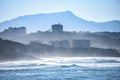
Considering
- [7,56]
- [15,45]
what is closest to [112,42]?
[15,45]

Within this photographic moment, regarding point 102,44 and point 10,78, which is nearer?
point 10,78

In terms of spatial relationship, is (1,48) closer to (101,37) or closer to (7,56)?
(7,56)

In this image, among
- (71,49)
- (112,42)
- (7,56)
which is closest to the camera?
(7,56)

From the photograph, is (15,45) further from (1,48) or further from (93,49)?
(93,49)

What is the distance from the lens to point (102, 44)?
162 metres

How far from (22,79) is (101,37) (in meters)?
128

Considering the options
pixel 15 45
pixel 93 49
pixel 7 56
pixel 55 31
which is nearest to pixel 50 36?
pixel 55 31

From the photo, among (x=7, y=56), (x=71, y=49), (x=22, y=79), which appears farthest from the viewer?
(x=71, y=49)

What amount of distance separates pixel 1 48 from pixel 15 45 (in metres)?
8.76

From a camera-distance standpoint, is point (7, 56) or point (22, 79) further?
point (7, 56)

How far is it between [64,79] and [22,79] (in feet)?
16.9

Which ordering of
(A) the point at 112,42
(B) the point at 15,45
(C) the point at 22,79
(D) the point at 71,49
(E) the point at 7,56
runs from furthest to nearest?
(A) the point at 112,42
(D) the point at 71,49
(B) the point at 15,45
(E) the point at 7,56
(C) the point at 22,79

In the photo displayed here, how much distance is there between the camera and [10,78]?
43.3 metres

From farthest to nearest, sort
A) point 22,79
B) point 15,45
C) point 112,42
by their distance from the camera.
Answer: point 112,42
point 15,45
point 22,79
